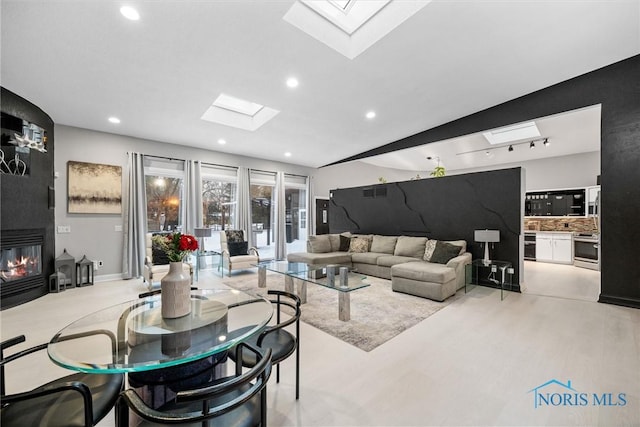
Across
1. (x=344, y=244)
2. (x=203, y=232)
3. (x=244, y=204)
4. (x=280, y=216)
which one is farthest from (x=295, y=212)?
(x=203, y=232)

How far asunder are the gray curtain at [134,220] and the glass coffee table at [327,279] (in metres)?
2.77

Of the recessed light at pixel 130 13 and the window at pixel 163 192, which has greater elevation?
the recessed light at pixel 130 13

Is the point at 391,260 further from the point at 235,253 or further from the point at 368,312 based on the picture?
the point at 235,253

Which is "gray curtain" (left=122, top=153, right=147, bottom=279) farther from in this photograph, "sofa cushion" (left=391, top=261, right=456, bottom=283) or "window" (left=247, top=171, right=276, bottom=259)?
"sofa cushion" (left=391, top=261, right=456, bottom=283)

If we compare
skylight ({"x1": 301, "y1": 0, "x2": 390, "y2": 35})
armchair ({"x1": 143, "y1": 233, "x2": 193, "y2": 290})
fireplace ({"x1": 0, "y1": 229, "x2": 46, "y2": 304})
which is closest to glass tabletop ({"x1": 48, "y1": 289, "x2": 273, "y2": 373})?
armchair ({"x1": 143, "y1": 233, "x2": 193, "y2": 290})

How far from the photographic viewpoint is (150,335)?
1529 millimetres

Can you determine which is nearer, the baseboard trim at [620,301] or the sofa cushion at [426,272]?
the baseboard trim at [620,301]

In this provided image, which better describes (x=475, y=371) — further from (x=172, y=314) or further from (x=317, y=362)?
(x=172, y=314)

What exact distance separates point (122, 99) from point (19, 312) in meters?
3.20

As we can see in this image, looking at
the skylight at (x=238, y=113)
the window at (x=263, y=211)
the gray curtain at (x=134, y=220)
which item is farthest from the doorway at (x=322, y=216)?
the gray curtain at (x=134, y=220)

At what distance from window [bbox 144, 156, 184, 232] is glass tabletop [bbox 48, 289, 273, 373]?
4388 millimetres

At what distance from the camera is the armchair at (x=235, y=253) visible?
18.3 ft

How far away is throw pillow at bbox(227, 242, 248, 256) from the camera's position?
5.90m

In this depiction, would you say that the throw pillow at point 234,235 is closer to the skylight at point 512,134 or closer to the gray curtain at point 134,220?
the gray curtain at point 134,220
